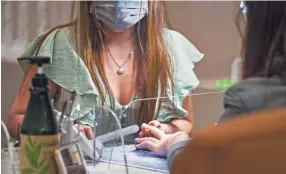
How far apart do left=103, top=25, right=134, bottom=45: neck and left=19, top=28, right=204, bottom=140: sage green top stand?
0.06 metres

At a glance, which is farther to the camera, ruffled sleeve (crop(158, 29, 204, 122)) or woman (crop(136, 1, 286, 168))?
ruffled sleeve (crop(158, 29, 204, 122))

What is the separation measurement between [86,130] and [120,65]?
134 mm

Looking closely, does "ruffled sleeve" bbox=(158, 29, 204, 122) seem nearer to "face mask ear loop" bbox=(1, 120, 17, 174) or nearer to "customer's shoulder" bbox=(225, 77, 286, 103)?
"customer's shoulder" bbox=(225, 77, 286, 103)

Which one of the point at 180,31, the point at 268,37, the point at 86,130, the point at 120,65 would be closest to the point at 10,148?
the point at 86,130

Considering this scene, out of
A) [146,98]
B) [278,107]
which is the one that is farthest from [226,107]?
[146,98]

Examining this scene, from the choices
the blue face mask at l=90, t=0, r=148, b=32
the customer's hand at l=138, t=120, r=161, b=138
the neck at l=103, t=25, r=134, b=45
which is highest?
the blue face mask at l=90, t=0, r=148, b=32

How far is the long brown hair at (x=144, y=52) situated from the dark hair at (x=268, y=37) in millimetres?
184

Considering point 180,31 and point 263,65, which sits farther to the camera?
point 180,31

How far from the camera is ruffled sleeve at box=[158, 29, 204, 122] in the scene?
0.93 meters

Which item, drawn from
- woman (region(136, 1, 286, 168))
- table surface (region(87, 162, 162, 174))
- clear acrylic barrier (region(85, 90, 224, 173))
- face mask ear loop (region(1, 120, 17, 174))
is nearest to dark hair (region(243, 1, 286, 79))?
woman (region(136, 1, 286, 168))

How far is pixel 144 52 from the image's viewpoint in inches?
36.5

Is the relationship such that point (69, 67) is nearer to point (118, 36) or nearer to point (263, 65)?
point (118, 36)

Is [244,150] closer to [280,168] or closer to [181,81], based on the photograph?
[280,168]

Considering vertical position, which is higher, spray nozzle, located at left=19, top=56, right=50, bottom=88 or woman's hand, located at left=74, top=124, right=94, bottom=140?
spray nozzle, located at left=19, top=56, right=50, bottom=88
